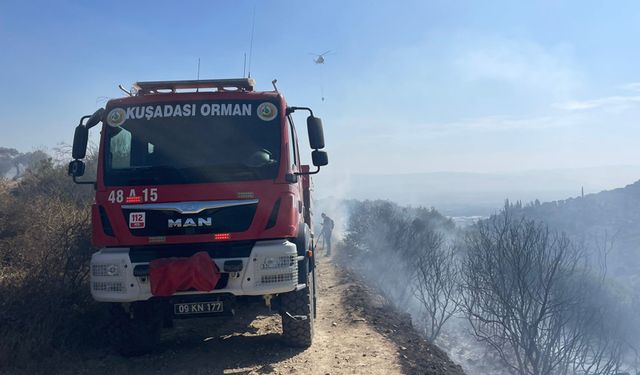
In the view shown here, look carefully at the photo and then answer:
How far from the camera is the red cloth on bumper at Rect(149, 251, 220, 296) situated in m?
4.59

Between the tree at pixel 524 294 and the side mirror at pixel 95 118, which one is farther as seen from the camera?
the tree at pixel 524 294

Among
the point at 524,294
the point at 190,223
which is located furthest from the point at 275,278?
the point at 524,294

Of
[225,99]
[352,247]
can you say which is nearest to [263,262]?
[225,99]

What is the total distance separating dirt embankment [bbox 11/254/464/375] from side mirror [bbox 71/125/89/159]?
2334 mm

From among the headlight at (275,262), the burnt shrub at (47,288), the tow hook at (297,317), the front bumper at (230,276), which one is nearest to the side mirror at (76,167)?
the front bumper at (230,276)

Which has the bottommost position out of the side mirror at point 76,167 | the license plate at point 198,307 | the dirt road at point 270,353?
the dirt road at point 270,353

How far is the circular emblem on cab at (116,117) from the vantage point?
17.3 ft

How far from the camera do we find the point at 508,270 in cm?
1948

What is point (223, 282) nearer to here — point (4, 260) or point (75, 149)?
point (75, 149)

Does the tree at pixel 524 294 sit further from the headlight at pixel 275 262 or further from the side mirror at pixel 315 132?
the headlight at pixel 275 262

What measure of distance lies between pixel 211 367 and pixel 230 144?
8.45ft

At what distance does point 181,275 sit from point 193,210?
692 mm

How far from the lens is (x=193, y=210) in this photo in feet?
15.9

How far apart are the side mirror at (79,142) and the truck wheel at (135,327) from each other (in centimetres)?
183
